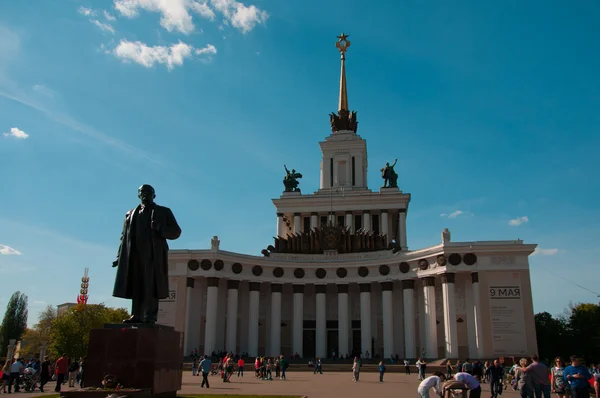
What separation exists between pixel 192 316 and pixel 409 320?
17.9 metres

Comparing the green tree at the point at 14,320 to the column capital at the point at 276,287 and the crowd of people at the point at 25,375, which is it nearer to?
the column capital at the point at 276,287

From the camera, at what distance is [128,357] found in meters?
9.36

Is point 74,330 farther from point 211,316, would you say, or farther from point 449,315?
point 449,315

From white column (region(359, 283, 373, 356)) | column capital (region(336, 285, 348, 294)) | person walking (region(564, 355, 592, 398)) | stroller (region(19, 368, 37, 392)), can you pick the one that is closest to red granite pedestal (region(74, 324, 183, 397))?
person walking (region(564, 355, 592, 398))

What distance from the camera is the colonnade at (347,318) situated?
3946cm

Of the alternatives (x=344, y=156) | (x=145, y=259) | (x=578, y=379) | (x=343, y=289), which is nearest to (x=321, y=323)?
(x=343, y=289)

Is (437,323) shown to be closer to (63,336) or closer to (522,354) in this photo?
(522,354)

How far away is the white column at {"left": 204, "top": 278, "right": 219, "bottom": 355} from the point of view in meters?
42.4

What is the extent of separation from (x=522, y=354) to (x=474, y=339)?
3347 millimetres

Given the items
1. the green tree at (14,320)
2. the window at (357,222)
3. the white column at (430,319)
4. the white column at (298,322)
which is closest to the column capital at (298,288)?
the white column at (298,322)

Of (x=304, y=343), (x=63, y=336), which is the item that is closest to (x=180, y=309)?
(x=304, y=343)

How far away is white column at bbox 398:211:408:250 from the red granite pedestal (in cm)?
4880

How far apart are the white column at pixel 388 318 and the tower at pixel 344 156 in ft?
61.1

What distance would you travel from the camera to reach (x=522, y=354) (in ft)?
123
